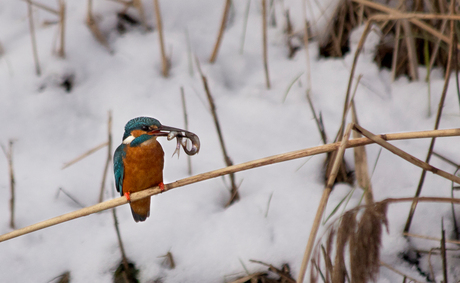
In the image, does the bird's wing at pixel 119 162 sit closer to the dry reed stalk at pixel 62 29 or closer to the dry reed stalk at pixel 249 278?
the dry reed stalk at pixel 249 278

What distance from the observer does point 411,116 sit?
8.43 ft

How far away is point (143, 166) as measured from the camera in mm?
1689

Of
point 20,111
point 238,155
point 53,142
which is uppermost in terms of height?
point 20,111

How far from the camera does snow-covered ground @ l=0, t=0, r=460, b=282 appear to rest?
6.61 ft

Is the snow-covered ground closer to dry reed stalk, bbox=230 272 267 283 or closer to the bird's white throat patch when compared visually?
dry reed stalk, bbox=230 272 267 283

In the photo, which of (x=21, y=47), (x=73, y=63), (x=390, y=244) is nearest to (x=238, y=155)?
(x=390, y=244)

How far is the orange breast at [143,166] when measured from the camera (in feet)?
5.52

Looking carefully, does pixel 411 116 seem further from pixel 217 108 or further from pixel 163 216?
pixel 163 216

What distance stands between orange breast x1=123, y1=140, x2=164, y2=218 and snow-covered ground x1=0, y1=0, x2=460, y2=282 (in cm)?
49

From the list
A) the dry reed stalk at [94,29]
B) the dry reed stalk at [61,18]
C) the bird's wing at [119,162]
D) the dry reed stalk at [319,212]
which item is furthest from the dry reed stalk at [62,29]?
the dry reed stalk at [319,212]

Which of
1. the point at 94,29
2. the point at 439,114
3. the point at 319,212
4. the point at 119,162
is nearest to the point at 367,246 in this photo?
the point at 319,212

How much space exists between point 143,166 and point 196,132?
954 mm

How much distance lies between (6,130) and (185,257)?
56.3 inches

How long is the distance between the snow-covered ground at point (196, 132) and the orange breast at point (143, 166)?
489 millimetres
